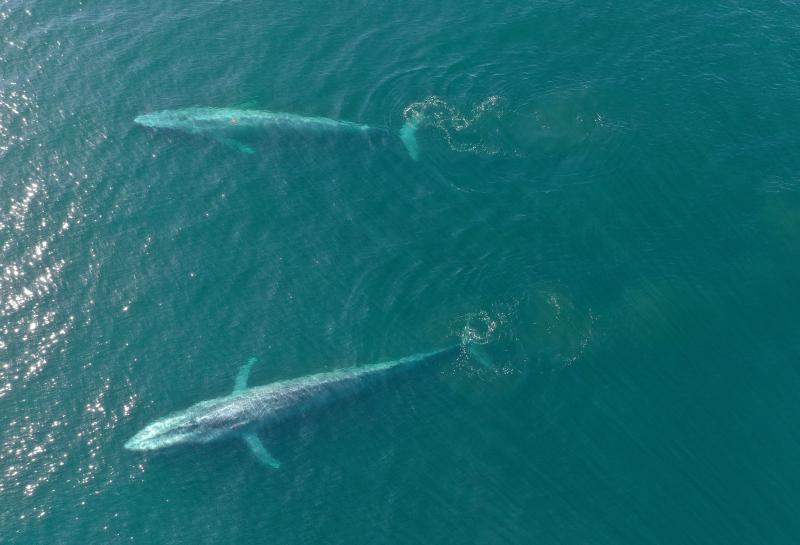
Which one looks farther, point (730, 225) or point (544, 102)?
point (544, 102)

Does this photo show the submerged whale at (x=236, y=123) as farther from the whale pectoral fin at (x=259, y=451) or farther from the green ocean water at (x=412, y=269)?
the whale pectoral fin at (x=259, y=451)

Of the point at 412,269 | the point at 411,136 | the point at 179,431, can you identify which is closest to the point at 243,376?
the point at 179,431

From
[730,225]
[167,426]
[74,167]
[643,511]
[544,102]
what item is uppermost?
[74,167]

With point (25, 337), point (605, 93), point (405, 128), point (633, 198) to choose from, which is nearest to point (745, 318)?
point (633, 198)

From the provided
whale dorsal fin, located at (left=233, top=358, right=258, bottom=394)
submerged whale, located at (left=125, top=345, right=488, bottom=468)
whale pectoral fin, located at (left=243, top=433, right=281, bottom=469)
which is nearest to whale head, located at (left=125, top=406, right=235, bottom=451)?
submerged whale, located at (left=125, top=345, right=488, bottom=468)

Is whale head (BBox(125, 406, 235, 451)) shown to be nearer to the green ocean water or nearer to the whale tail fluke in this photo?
the green ocean water

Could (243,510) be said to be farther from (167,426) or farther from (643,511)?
(643,511)
